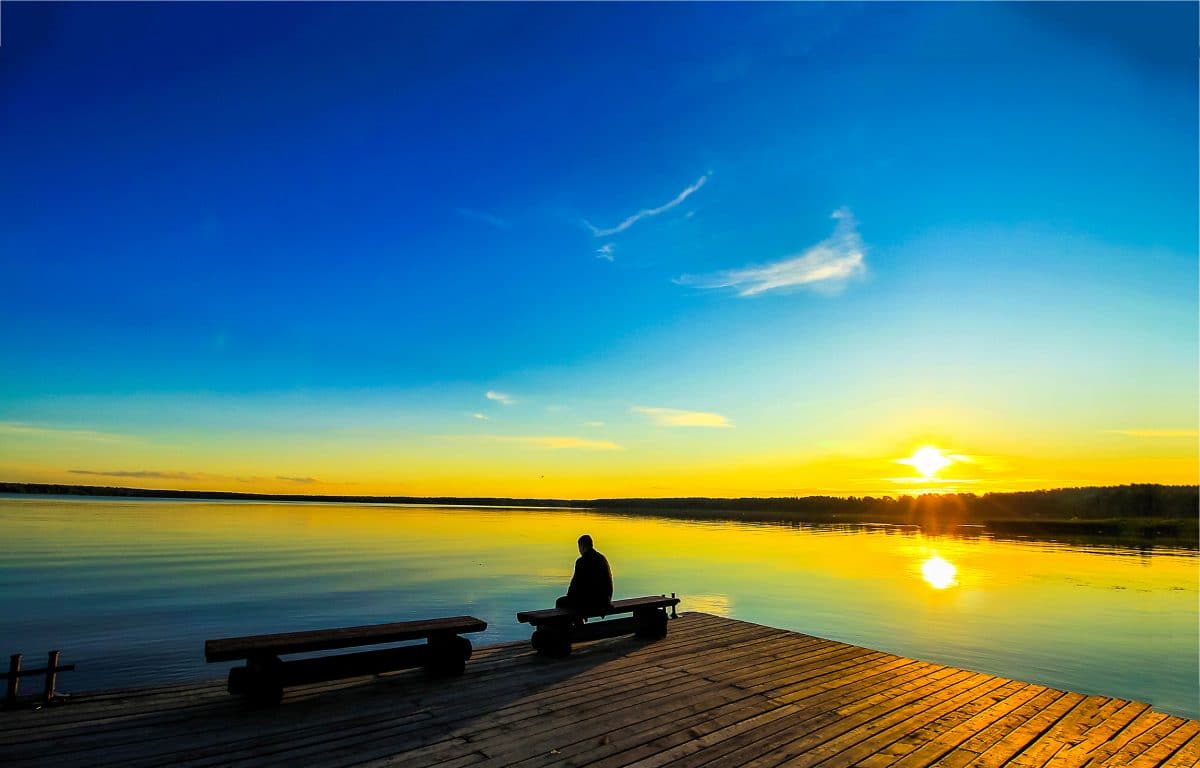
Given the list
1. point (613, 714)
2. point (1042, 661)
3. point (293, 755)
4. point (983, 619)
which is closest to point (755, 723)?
point (613, 714)

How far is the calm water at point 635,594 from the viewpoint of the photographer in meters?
14.6

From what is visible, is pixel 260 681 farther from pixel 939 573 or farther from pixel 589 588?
pixel 939 573

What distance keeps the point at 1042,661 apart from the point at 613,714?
45.7 feet

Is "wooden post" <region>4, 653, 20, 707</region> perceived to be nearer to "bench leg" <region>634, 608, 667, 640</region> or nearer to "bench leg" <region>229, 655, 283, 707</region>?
"bench leg" <region>229, 655, 283, 707</region>

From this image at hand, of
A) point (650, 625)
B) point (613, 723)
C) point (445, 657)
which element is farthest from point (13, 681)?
point (650, 625)

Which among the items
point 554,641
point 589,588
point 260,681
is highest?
point 589,588

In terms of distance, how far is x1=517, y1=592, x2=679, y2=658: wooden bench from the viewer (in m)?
9.20

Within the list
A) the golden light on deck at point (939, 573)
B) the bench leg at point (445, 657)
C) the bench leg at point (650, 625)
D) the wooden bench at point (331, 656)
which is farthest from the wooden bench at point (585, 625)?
the golden light on deck at point (939, 573)

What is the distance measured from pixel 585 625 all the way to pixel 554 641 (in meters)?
0.79

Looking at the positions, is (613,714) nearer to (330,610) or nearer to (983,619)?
(330,610)

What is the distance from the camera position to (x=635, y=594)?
22672 mm

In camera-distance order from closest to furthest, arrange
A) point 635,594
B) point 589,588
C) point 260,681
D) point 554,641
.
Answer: point 260,681 → point 554,641 → point 589,588 → point 635,594

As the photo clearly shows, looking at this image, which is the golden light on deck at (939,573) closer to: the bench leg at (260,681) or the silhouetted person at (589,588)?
the silhouetted person at (589,588)

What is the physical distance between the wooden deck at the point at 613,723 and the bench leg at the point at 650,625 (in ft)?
5.63
